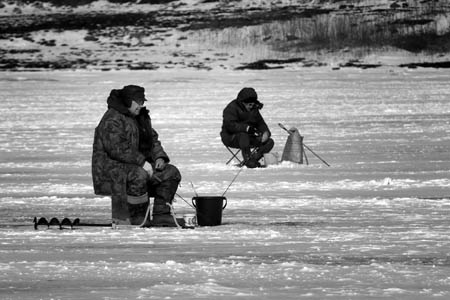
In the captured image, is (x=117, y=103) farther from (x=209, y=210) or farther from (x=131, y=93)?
(x=209, y=210)

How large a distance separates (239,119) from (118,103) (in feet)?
16.8

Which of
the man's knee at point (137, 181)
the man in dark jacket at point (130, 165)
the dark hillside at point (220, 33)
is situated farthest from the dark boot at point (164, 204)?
the dark hillside at point (220, 33)

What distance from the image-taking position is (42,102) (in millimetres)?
30422

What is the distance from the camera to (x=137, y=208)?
9.61 metres

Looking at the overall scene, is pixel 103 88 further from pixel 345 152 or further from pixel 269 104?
pixel 345 152

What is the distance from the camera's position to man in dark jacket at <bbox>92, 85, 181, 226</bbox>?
374 inches

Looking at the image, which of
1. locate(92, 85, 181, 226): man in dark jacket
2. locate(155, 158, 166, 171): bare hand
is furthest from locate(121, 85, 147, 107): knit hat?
locate(155, 158, 166, 171): bare hand

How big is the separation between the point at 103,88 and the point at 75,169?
24.5 m

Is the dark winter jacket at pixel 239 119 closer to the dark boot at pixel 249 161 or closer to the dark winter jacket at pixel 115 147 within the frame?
the dark boot at pixel 249 161

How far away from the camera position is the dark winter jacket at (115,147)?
9492 millimetres

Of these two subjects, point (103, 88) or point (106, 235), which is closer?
point (106, 235)

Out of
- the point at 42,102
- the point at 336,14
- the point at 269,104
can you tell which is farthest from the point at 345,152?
the point at 336,14

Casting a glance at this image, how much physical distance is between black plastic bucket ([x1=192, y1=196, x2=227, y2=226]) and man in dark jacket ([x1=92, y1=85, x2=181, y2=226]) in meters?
0.20

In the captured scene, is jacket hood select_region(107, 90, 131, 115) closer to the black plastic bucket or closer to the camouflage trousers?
the camouflage trousers
